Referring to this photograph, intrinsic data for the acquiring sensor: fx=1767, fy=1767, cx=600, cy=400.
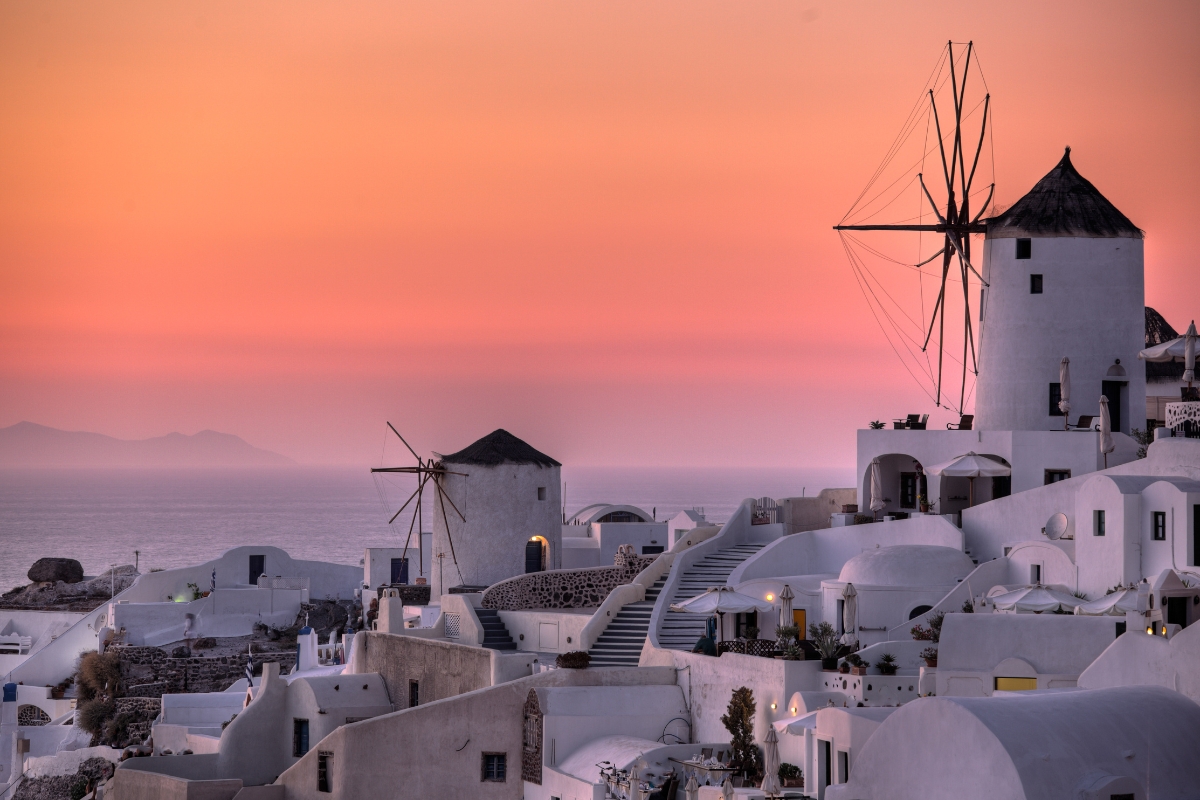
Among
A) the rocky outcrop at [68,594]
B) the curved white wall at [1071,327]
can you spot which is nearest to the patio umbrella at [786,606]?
the curved white wall at [1071,327]

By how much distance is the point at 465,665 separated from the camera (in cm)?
3672

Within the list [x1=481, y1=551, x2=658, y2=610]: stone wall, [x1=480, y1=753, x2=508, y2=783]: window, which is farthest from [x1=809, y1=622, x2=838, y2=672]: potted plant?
[x1=481, y1=551, x2=658, y2=610]: stone wall

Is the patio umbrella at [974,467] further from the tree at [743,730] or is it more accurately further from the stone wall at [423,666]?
the stone wall at [423,666]

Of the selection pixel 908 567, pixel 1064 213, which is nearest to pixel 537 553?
pixel 908 567

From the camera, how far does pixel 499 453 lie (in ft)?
151

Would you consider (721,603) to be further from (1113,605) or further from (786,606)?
(1113,605)

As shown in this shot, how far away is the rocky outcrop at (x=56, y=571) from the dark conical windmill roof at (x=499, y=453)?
27.0 meters

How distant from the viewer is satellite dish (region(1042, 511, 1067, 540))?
112ft

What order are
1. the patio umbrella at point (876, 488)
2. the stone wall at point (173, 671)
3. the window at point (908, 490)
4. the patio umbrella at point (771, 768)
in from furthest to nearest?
the stone wall at point (173, 671), the window at point (908, 490), the patio umbrella at point (876, 488), the patio umbrella at point (771, 768)

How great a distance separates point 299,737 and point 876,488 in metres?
14.0

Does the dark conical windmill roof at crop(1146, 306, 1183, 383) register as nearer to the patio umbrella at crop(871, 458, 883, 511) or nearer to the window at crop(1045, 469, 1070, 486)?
the window at crop(1045, 469, 1070, 486)

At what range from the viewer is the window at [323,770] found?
35719 millimetres

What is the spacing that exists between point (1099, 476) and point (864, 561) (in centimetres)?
500

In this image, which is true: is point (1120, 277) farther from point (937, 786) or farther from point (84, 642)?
point (84, 642)
